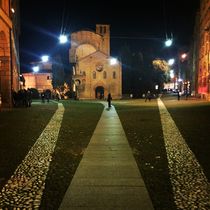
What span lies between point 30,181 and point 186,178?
124 inches

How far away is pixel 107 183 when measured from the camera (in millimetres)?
7352

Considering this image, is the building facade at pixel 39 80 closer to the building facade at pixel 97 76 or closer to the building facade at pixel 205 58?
the building facade at pixel 97 76

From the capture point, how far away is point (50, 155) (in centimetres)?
1033

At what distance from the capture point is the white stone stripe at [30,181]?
20.6 feet

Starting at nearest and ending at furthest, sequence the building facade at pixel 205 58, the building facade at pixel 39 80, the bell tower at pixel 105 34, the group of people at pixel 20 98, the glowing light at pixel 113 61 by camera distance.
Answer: the group of people at pixel 20 98 → the building facade at pixel 205 58 → the glowing light at pixel 113 61 → the building facade at pixel 39 80 → the bell tower at pixel 105 34

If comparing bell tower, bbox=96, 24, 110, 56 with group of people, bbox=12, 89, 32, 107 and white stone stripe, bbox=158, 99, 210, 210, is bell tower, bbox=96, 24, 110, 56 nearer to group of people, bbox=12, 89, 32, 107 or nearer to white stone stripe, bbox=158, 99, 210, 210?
group of people, bbox=12, 89, 32, 107

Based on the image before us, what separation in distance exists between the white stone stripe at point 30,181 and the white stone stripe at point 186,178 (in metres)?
2.44

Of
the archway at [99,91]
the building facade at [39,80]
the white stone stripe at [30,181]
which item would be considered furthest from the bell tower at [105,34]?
the white stone stripe at [30,181]

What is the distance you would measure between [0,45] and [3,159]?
22.6 m

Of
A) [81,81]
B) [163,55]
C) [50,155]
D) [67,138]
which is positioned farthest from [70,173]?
[163,55]

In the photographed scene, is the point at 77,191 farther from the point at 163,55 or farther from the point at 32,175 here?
the point at 163,55

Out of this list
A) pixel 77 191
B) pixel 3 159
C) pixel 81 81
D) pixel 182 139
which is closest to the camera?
pixel 77 191

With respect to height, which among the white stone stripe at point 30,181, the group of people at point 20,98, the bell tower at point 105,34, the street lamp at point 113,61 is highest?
the bell tower at point 105,34

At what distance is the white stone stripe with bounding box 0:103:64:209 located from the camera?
6293mm
